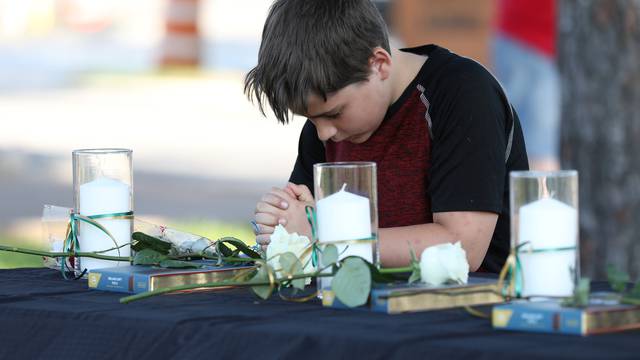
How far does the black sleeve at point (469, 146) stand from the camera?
9.57 ft

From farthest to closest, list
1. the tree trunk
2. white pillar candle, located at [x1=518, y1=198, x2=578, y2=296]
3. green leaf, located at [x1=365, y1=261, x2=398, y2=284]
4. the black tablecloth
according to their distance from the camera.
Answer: the tree trunk, green leaf, located at [x1=365, y1=261, x2=398, y2=284], white pillar candle, located at [x1=518, y1=198, x2=578, y2=296], the black tablecloth

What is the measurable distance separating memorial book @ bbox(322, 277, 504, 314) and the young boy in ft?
1.20

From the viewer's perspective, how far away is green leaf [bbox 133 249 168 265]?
2.75 meters

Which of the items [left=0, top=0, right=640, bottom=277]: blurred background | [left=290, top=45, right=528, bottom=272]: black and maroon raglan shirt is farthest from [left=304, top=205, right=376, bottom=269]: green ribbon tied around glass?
[left=0, top=0, right=640, bottom=277]: blurred background

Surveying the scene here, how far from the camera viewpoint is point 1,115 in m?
16.3

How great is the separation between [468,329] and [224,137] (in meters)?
12.4

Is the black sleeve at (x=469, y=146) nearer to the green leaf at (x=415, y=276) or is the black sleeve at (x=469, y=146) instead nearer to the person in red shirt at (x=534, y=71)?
the green leaf at (x=415, y=276)

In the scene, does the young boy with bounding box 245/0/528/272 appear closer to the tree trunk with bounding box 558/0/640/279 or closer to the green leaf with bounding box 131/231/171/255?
the green leaf with bounding box 131/231/171/255

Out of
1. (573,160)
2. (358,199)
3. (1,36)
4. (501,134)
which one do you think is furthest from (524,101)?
(1,36)

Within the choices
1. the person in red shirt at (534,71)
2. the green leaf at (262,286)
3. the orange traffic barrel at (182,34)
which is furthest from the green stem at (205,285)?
the orange traffic barrel at (182,34)

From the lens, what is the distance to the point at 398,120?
315 cm

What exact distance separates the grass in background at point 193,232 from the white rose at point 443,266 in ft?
17.6

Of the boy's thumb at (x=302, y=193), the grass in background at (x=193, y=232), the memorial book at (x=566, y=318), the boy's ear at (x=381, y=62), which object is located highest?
the boy's ear at (x=381, y=62)

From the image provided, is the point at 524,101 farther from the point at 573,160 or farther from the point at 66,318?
the point at 66,318
